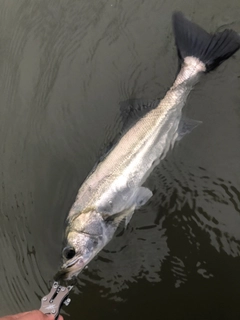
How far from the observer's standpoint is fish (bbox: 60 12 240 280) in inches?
107

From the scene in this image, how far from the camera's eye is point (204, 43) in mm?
3244

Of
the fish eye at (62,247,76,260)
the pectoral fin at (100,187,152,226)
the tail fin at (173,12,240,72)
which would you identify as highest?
the tail fin at (173,12,240,72)

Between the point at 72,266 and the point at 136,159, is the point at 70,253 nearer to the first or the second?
the point at 72,266

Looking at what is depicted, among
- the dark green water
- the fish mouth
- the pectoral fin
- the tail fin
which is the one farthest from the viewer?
the tail fin

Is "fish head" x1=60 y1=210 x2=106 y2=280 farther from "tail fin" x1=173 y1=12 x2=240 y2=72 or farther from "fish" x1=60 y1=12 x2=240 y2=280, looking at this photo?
"tail fin" x1=173 y1=12 x2=240 y2=72

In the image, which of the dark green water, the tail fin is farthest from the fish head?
the tail fin

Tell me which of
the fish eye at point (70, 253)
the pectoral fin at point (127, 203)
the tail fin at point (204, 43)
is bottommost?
the fish eye at point (70, 253)

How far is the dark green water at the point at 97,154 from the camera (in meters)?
3.00

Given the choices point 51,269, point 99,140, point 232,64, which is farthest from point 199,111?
point 51,269

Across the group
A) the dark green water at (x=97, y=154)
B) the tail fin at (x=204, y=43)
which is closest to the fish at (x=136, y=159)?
the tail fin at (x=204, y=43)

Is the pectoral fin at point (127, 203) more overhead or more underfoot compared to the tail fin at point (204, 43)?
more underfoot

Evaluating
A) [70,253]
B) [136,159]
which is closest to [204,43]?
[136,159]

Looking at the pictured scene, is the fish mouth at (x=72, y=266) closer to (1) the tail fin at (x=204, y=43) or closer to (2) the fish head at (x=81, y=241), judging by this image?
(2) the fish head at (x=81, y=241)

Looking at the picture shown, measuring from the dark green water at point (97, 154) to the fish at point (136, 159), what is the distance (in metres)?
0.20
